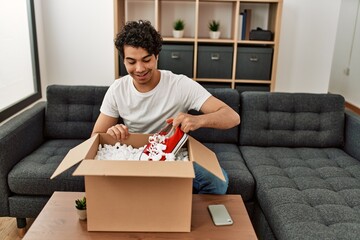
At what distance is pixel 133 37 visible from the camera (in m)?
1.47

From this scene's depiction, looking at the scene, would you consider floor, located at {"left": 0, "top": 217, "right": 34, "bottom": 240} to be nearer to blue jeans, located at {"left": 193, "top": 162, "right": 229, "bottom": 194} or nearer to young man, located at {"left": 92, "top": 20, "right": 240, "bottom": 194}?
young man, located at {"left": 92, "top": 20, "right": 240, "bottom": 194}

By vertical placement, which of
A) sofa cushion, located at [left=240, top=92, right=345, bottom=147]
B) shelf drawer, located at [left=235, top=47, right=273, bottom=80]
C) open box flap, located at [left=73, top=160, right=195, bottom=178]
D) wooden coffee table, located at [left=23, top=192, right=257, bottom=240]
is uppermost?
shelf drawer, located at [left=235, top=47, right=273, bottom=80]

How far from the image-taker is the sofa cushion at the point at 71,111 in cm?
225

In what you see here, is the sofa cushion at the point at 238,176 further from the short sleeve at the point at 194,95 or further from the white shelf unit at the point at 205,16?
the white shelf unit at the point at 205,16

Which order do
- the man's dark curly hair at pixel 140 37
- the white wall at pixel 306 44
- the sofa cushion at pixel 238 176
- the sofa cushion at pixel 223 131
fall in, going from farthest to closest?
the white wall at pixel 306 44
the sofa cushion at pixel 223 131
the sofa cushion at pixel 238 176
the man's dark curly hair at pixel 140 37

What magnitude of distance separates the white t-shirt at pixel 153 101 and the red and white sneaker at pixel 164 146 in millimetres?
349

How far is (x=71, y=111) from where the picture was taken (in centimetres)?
226

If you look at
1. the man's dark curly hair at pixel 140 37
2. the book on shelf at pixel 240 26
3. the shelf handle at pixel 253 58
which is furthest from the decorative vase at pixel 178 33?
the man's dark curly hair at pixel 140 37

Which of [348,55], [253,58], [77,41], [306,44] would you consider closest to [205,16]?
[253,58]

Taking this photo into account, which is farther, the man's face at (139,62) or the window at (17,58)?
the window at (17,58)

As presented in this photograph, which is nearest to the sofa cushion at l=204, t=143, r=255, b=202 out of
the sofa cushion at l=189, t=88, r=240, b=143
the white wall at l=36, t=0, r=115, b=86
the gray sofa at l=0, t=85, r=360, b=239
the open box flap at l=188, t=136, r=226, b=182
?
the gray sofa at l=0, t=85, r=360, b=239

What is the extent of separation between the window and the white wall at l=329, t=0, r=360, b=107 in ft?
13.7

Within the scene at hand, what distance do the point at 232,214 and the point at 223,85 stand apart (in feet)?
5.07

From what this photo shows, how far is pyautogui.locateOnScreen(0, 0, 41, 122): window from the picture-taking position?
2254 mm
